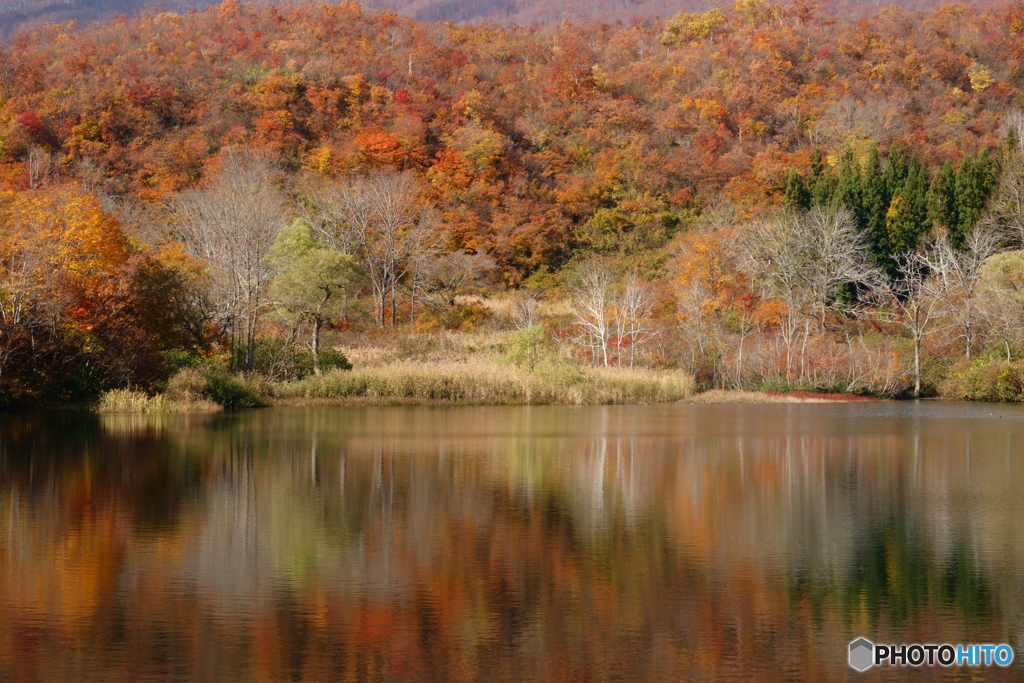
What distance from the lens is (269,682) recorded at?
6.89 meters

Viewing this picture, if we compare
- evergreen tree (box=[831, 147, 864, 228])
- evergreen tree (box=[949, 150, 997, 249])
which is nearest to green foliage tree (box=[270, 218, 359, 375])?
evergreen tree (box=[831, 147, 864, 228])

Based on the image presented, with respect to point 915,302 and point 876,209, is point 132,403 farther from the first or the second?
point 876,209

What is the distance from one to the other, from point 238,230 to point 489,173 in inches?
1118

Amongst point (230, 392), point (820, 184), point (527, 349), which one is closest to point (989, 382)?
point (527, 349)

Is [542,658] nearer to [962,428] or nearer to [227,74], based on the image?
[962,428]

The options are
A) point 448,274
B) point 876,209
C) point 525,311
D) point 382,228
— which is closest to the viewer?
point 525,311

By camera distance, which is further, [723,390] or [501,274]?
[501,274]

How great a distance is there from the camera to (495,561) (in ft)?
34.0

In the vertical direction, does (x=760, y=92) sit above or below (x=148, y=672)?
above

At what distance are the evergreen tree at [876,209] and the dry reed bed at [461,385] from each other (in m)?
27.3

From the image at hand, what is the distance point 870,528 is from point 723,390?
28.5 meters

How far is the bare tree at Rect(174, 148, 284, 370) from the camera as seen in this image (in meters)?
38.3

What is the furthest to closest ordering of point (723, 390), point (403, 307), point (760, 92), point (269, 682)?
point (760, 92)
point (403, 307)
point (723, 390)
point (269, 682)

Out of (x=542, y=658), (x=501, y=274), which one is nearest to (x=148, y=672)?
(x=542, y=658)
